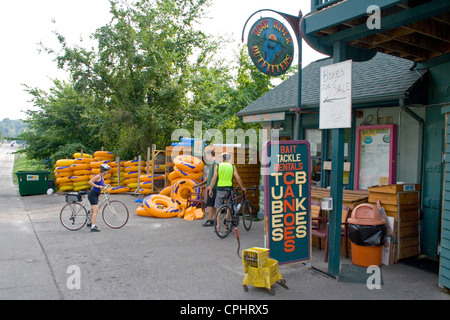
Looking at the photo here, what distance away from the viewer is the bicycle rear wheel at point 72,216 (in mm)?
8992

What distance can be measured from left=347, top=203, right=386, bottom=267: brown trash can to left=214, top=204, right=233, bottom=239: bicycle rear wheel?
2944 mm

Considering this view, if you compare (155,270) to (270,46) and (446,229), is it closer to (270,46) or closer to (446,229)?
(446,229)

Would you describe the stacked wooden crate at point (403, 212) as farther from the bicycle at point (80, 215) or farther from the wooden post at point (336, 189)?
the bicycle at point (80, 215)

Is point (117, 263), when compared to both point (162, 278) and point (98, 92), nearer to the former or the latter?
point (162, 278)

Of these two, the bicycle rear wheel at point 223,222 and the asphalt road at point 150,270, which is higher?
the bicycle rear wheel at point 223,222

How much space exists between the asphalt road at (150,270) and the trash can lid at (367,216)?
844mm

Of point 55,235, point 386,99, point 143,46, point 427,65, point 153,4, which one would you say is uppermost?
point 153,4

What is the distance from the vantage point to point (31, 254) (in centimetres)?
680

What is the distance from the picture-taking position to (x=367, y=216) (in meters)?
6.07

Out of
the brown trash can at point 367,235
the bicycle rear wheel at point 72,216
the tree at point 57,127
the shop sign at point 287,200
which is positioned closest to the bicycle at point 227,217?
the shop sign at point 287,200

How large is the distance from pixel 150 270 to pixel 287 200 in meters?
2.52
